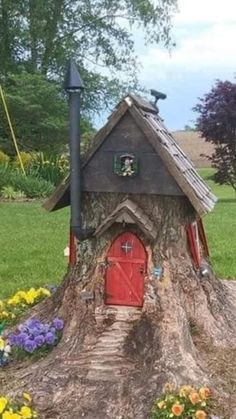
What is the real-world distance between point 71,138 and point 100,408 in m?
1.61

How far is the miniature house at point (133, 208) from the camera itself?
4605 millimetres

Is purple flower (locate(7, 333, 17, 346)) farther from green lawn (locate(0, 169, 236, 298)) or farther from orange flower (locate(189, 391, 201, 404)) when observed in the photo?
green lawn (locate(0, 169, 236, 298))

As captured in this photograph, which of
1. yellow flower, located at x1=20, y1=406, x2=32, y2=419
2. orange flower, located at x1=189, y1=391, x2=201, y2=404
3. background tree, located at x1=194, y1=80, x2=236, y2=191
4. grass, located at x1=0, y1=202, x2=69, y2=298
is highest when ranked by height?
background tree, located at x1=194, y1=80, x2=236, y2=191

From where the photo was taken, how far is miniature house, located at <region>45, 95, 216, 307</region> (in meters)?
4.61

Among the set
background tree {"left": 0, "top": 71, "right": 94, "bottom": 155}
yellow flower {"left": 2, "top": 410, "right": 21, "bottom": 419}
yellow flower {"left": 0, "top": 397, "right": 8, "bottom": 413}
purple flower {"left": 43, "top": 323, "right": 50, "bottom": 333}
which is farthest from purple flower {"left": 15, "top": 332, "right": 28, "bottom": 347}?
background tree {"left": 0, "top": 71, "right": 94, "bottom": 155}

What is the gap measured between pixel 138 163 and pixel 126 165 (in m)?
0.08

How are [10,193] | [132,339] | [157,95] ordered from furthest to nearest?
[10,193]
[157,95]
[132,339]

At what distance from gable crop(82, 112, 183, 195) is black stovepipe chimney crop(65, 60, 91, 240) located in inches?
5.0

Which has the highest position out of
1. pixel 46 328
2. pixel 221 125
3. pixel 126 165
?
pixel 221 125

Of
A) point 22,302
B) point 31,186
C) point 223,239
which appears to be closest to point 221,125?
point 31,186

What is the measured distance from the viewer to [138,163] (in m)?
4.62

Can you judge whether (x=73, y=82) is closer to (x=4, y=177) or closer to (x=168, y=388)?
(x=168, y=388)

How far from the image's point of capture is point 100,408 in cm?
426

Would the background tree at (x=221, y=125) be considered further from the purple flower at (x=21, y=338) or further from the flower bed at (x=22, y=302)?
the purple flower at (x=21, y=338)
